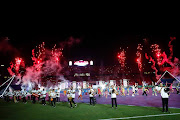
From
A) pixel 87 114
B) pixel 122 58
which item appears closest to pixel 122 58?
pixel 122 58

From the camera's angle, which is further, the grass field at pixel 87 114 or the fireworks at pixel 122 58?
the fireworks at pixel 122 58

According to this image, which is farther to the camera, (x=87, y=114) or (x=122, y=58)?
(x=122, y=58)

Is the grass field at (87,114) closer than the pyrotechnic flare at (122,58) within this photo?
Yes

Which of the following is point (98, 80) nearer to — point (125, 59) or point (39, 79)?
point (125, 59)

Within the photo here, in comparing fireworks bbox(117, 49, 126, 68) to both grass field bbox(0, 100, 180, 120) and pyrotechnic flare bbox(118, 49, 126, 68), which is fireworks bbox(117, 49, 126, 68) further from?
grass field bbox(0, 100, 180, 120)

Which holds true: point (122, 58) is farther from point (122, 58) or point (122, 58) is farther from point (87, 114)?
point (87, 114)

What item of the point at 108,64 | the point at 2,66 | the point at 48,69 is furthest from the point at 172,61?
the point at 2,66

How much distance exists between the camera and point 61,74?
55.7 meters

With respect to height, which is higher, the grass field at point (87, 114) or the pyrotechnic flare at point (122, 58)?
the pyrotechnic flare at point (122, 58)

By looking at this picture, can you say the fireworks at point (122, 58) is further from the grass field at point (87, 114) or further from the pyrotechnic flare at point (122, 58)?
the grass field at point (87, 114)

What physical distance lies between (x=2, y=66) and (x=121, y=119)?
5453cm

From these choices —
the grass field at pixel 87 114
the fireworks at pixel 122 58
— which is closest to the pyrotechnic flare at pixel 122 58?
the fireworks at pixel 122 58

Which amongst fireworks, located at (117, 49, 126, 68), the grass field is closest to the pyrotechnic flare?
fireworks, located at (117, 49, 126, 68)

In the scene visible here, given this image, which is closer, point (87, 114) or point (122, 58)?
point (87, 114)
